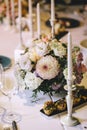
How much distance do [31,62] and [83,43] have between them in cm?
54

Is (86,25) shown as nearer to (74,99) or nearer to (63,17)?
(63,17)

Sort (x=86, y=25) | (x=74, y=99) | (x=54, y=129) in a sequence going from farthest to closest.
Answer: (x=86, y=25) < (x=74, y=99) < (x=54, y=129)

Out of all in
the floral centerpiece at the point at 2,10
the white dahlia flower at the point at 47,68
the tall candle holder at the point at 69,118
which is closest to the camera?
the tall candle holder at the point at 69,118

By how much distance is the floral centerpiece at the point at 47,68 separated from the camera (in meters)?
1.53

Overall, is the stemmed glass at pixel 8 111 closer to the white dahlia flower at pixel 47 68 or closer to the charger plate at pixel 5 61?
the white dahlia flower at pixel 47 68

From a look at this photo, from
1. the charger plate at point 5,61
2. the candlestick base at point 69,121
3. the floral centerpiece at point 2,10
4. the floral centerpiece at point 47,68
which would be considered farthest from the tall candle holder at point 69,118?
the floral centerpiece at point 2,10

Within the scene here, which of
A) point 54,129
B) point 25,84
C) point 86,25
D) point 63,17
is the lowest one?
point 54,129

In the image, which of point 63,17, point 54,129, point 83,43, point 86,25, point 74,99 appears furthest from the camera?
point 63,17

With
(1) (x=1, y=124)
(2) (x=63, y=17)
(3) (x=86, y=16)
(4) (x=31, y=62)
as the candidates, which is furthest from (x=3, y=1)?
(1) (x=1, y=124)

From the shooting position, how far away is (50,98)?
165 centimetres

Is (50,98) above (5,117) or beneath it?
above

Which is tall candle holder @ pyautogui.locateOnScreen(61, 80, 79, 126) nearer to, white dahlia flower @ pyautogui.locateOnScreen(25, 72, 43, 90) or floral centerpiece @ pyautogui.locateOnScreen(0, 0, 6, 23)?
white dahlia flower @ pyautogui.locateOnScreen(25, 72, 43, 90)

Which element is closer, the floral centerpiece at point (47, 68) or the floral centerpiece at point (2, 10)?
the floral centerpiece at point (47, 68)

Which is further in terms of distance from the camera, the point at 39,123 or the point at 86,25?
the point at 86,25
